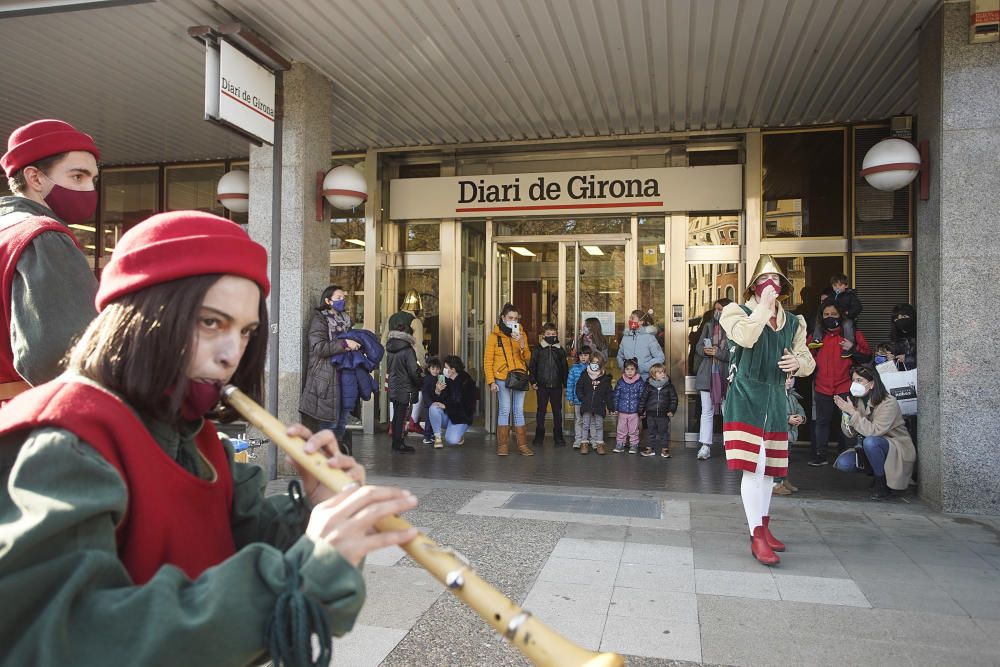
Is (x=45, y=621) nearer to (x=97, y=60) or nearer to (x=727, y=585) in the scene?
(x=727, y=585)

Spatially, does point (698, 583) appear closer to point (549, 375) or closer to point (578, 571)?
point (578, 571)

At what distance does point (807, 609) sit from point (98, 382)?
143 inches

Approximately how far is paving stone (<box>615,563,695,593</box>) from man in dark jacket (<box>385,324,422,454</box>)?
4853 millimetres

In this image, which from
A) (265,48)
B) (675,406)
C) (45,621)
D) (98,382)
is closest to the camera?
(45,621)

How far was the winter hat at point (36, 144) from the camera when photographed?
2131 mm

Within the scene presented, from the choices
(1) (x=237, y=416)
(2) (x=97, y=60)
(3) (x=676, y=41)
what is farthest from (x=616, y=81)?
(1) (x=237, y=416)

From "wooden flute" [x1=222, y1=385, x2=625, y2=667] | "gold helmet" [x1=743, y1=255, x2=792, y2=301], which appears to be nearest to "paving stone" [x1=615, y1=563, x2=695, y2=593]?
"gold helmet" [x1=743, y1=255, x2=792, y2=301]

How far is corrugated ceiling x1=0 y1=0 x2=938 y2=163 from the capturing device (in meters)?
6.32

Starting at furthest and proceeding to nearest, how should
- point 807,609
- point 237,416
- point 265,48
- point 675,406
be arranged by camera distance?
point 675,406, point 265,48, point 807,609, point 237,416

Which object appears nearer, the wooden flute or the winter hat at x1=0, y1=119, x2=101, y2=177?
the wooden flute

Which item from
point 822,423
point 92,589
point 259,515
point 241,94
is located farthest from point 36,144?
point 822,423

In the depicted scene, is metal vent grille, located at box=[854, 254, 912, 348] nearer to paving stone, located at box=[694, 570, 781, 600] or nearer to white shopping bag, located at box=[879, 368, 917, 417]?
white shopping bag, located at box=[879, 368, 917, 417]

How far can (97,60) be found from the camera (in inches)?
290

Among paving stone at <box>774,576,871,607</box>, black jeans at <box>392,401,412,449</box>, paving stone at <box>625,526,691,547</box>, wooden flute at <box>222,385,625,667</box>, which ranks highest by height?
wooden flute at <box>222,385,625,667</box>
